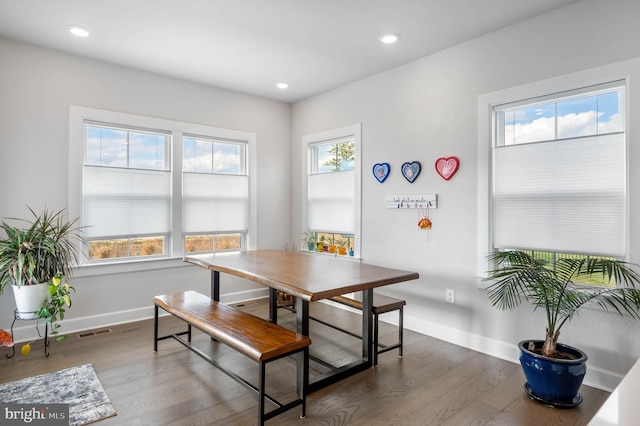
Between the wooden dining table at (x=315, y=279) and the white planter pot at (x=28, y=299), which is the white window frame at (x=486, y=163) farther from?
the white planter pot at (x=28, y=299)

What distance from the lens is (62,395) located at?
7.73 ft

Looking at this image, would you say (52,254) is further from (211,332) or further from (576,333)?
(576,333)

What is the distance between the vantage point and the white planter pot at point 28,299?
292 cm

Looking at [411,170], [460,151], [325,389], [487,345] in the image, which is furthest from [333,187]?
[325,389]

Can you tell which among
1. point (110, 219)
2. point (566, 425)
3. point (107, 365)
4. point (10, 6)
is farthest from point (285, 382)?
point (10, 6)

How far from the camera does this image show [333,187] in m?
4.63

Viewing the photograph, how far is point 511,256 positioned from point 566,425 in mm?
1025

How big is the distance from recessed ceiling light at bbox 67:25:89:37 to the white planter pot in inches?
83.5

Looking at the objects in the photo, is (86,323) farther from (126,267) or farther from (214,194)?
(214,194)

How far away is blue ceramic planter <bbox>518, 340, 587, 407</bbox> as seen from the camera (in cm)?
222

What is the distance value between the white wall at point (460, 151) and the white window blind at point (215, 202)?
1.53m

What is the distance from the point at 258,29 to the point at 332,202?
2.22 meters

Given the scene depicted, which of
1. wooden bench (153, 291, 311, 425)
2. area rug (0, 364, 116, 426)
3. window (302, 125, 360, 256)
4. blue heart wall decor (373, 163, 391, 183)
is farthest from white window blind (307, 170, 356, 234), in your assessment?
area rug (0, 364, 116, 426)

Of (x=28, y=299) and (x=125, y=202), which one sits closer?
(x=28, y=299)
